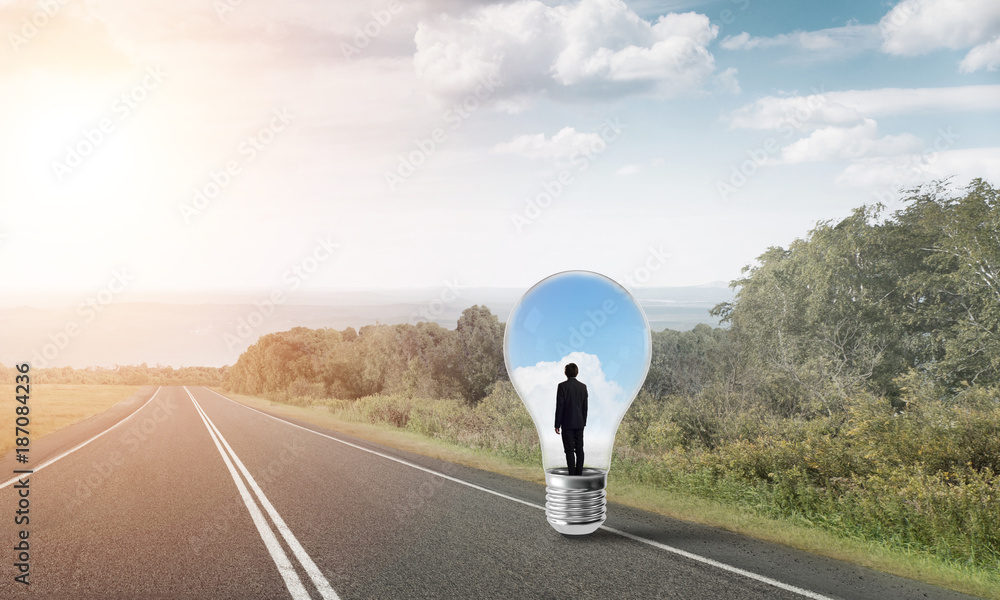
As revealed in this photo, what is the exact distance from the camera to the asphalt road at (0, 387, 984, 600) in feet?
16.7

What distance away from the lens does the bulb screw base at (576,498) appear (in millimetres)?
5648

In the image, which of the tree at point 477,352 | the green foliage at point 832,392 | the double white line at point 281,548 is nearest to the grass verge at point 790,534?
the green foliage at point 832,392

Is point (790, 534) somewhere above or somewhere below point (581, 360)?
below

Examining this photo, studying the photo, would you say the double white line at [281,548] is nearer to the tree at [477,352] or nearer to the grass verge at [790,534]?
the grass verge at [790,534]

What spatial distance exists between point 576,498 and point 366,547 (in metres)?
2.30

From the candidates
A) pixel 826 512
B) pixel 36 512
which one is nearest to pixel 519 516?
pixel 826 512

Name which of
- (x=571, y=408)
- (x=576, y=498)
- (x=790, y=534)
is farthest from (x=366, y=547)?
(x=790, y=534)

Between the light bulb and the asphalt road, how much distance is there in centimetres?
73

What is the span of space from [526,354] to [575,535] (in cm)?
237

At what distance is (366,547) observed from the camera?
20.5 feet

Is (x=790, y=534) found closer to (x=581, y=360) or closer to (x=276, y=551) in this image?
(x=581, y=360)

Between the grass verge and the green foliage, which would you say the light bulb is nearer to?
the grass verge

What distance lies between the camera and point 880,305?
27828mm

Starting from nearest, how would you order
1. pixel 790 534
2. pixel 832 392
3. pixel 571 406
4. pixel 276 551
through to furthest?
pixel 571 406, pixel 276 551, pixel 790 534, pixel 832 392
